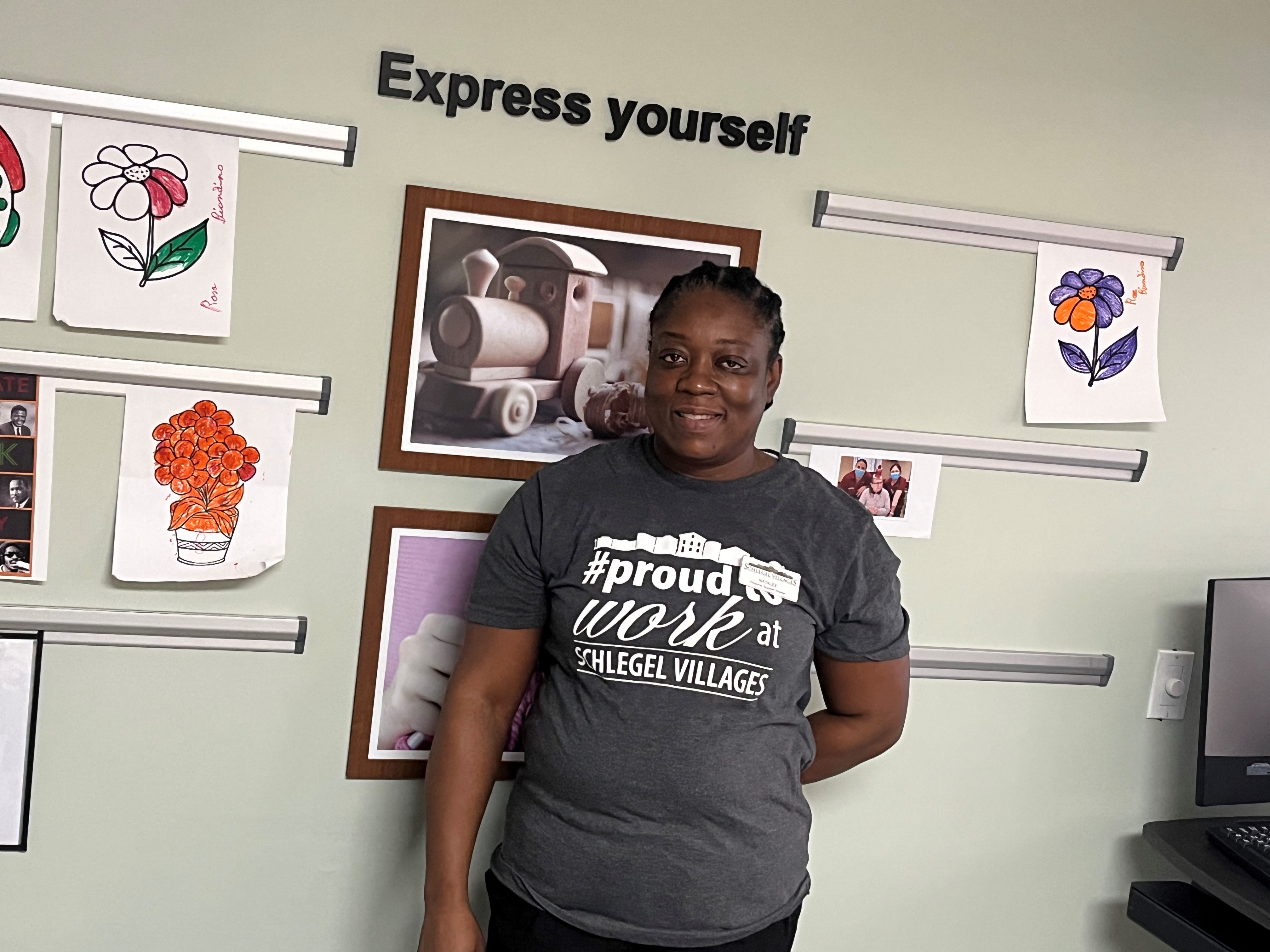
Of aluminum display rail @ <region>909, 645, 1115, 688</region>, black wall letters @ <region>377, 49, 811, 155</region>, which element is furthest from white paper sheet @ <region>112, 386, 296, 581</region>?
aluminum display rail @ <region>909, 645, 1115, 688</region>

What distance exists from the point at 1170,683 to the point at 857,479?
2.23 feet

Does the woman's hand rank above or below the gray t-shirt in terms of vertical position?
below

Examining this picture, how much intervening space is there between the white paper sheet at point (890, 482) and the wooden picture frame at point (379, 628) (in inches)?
21.4

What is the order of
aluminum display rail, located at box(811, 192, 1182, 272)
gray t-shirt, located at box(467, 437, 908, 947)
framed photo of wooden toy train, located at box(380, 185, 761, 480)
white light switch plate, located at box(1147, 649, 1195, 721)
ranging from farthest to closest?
white light switch plate, located at box(1147, 649, 1195, 721) → aluminum display rail, located at box(811, 192, 1182, 272) → framed photo of wooden toy train, located at box(380, 185, 761, 480) → gray t-shirt, located at box(467, 437, 908, 947)

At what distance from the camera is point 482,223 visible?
1672 millimetres

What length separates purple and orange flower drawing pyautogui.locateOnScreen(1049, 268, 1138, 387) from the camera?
1.88 meters

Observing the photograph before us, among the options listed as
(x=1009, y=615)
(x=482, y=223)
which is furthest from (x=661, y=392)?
(x=1009, y=615)

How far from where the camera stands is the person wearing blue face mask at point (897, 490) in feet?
6.09

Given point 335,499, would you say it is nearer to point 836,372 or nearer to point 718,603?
point 718,603

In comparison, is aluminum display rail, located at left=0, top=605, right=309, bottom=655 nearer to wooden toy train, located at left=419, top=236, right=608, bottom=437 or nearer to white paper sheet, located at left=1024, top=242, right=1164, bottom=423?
wooden toy train, located at left=419, top=236, right=608, bottom=437

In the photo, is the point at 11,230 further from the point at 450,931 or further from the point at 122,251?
the point at 450,931

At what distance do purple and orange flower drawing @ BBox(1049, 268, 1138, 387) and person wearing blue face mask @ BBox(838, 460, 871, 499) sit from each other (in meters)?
0.38
